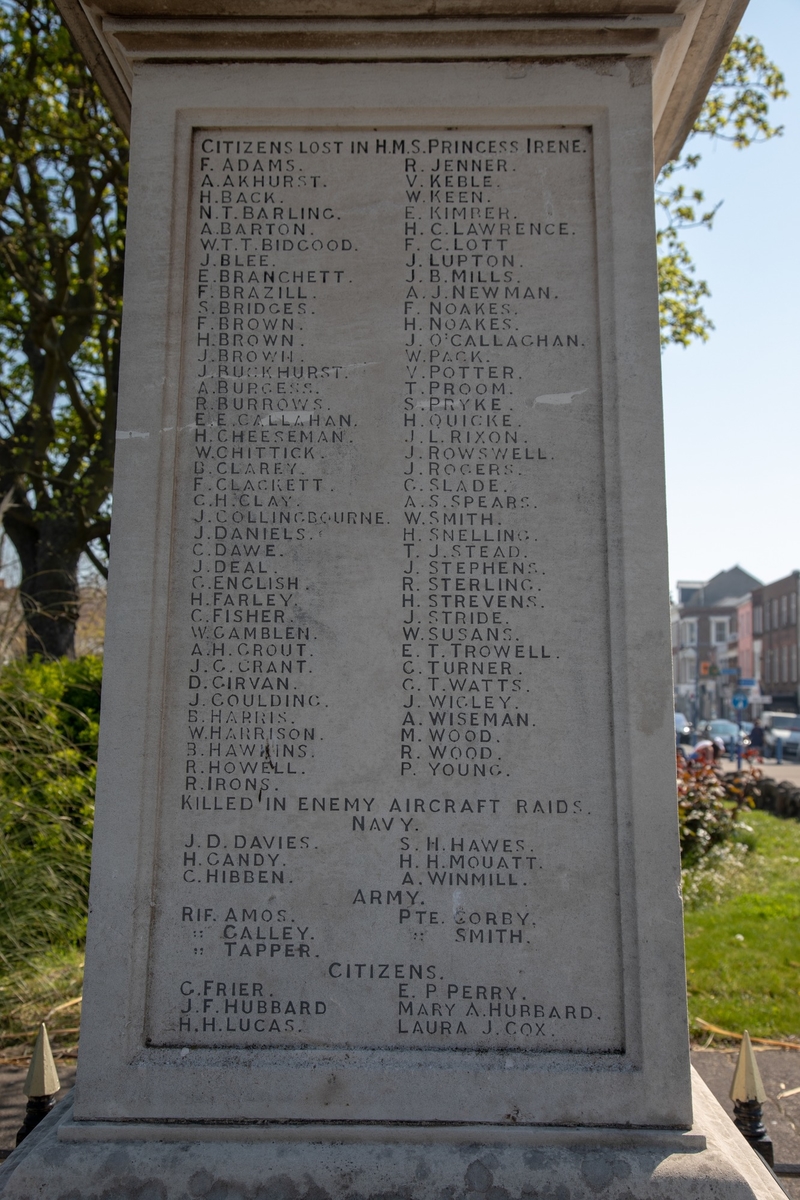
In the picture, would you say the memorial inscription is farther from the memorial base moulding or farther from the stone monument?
the memorial base moulding

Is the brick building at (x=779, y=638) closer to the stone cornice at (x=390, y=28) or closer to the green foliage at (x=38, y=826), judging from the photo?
the green foliage at (x=38, y=826)

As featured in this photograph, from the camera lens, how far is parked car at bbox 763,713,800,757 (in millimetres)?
39094

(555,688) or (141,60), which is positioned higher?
(141,60)

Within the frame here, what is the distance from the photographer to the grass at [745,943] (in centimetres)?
595

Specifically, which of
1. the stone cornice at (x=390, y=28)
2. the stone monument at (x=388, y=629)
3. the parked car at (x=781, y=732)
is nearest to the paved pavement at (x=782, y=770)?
the parked car at (x=781, y=732)

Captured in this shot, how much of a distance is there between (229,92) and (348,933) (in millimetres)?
2867

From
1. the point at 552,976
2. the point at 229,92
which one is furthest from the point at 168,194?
the point at 552,976

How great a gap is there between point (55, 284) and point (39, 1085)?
42.2 feet

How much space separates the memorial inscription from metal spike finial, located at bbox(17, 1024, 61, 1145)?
64 cm

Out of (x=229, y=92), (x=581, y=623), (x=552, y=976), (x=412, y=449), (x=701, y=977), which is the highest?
(x=229, y=92)

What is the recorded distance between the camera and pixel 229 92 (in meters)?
3.03

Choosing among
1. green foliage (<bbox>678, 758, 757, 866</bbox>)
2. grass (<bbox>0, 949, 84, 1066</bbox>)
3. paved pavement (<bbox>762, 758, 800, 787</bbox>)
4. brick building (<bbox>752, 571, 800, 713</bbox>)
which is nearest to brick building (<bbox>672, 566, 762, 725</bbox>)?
brick building (<bbox>752, 571, 800, 713</bbox>)

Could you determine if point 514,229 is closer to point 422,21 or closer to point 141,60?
point 422,21

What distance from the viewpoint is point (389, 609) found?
2.80 metres
